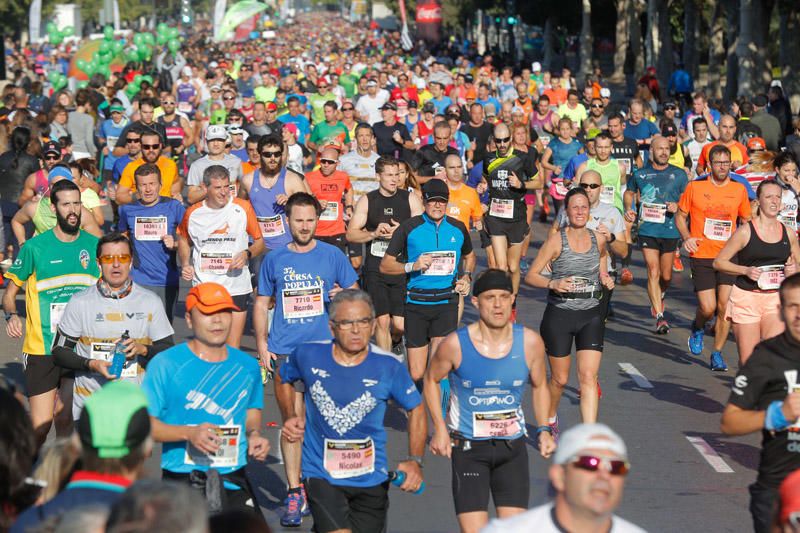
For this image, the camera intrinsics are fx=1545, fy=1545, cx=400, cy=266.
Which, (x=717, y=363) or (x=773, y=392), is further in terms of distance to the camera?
(x=717, y=363)

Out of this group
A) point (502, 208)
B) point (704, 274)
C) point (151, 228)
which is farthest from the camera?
point (502, 208)

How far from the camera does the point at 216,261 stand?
1109 cm

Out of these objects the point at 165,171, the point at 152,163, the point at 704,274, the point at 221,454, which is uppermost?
the point at 152,163

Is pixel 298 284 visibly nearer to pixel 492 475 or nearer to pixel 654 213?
pixel 492 475

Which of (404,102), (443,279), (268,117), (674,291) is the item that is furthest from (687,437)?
(404,102)

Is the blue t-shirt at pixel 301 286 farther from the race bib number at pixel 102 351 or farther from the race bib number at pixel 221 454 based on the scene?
the race bib number at pixel 221 454

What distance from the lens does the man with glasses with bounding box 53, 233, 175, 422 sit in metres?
7.79

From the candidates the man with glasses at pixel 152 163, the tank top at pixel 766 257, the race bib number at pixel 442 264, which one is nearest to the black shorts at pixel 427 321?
the race bib number at pixel 442 264

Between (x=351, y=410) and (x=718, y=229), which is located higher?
(x=718, y=229)

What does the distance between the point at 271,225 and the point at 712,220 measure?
11.8 ft

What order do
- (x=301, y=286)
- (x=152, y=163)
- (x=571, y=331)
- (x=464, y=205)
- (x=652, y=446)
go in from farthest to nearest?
(x=464, y=205)
(x=152, y=163)
(x=652, y=446)
(x=571, y=331)
(x=301, y=286)

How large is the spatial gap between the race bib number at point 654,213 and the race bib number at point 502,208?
1301 mm

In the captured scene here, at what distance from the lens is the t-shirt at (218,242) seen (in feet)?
36.3

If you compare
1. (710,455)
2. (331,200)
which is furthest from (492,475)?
(331,200)
